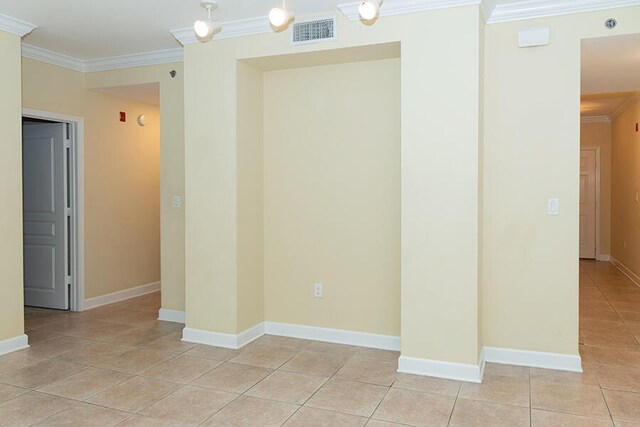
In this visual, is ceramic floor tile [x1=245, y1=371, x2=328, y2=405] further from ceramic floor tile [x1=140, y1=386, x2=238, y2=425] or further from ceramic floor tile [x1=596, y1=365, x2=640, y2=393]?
ceramic floor tile [x1=596, y1=365, x2=640, y2=393]

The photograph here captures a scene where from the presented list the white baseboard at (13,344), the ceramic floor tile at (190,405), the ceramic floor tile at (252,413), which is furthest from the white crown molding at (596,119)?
the white baseboard at (13,344)

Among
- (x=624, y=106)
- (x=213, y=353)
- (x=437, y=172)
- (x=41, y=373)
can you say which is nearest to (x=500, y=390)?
(x=437, y=172)

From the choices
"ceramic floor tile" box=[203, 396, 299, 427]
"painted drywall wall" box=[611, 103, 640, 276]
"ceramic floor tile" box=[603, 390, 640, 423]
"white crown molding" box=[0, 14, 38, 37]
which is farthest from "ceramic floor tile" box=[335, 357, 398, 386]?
"painted drywall wall" box=[611, 103, 640, 276]

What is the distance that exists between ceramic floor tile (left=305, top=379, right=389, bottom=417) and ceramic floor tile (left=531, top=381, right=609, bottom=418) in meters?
0.94

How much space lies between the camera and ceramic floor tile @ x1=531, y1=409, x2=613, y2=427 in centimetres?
280

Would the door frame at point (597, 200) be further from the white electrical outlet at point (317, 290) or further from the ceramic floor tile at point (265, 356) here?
the ceramic floor tile at point (265, 356)

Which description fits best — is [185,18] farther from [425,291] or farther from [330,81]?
[425,291]

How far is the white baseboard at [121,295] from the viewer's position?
5.53 meters

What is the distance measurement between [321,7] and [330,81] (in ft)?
2.24

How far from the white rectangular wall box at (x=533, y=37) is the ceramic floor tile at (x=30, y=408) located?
3787 millimetres

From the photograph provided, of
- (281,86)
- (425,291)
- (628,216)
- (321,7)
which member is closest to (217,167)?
(281,86)

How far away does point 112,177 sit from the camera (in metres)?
5.76

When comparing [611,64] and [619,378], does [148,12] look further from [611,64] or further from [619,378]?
[619,378]

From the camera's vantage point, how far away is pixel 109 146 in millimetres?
5707
